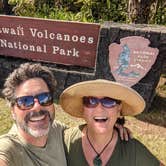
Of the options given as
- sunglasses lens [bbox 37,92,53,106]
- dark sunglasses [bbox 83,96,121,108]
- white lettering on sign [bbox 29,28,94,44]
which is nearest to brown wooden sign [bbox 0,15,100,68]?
white lettering on sign [bbox 29,28,94,44]

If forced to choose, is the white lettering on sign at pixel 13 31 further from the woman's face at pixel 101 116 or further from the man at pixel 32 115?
the woman's face at pixel 101 116

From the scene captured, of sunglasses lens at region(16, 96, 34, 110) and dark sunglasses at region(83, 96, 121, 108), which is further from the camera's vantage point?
dark sunglasses at region(83, 96, 121, 108)

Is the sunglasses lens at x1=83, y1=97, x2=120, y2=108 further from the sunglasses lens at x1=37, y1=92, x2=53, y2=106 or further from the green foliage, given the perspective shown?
the green foliage

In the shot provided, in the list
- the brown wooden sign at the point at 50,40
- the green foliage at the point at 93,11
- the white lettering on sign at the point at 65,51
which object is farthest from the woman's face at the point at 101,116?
the green foliage at the point at 93,11

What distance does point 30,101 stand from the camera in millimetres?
3244

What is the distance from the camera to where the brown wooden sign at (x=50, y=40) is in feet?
25.5

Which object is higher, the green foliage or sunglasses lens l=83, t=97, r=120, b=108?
sunglasses lens l=83, t=97, r=120, b=108

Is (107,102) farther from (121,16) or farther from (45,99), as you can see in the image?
(121,16)

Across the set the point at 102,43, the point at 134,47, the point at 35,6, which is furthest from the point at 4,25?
the point at 35,6

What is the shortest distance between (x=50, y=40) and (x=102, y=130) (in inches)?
195

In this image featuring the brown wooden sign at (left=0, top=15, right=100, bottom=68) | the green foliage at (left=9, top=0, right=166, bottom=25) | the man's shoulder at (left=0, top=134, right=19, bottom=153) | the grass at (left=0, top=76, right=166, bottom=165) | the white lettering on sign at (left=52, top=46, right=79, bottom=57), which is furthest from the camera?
the green foliage at (left=9, top=0, right=166, bottom=25)

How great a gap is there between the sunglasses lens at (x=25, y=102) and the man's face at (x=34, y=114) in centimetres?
2

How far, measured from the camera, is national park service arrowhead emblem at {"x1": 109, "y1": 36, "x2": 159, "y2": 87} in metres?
7.40

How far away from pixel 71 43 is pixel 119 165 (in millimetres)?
4793
